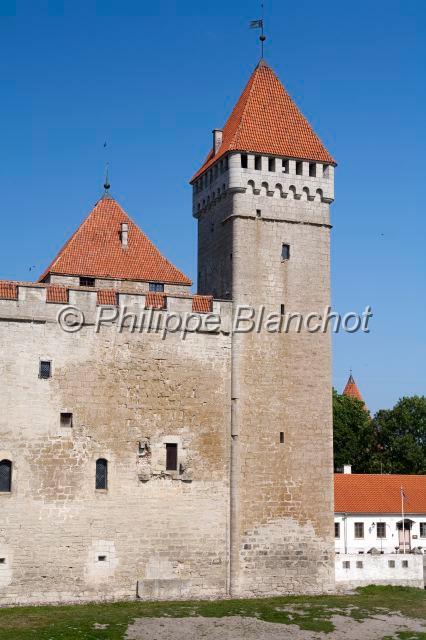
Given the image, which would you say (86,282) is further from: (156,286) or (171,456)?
(171,456)

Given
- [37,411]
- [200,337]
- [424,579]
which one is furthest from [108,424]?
[424,579]

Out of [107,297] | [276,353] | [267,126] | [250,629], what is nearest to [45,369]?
[107,297]

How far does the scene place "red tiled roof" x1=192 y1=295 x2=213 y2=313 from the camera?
97.1 ft

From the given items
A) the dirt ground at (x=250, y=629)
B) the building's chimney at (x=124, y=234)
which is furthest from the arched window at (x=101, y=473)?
the building's chimney at (x=124, y=234)

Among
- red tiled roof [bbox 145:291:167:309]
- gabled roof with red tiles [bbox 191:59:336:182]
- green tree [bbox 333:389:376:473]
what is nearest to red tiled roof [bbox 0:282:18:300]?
red tiled roof [bbox 145:291:167:309]

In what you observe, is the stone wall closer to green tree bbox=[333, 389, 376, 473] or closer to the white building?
the white building

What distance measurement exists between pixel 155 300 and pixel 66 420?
5.01m

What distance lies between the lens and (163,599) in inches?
1080

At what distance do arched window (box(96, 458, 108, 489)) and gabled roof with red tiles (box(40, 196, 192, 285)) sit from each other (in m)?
6.65

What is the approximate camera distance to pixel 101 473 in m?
27.6

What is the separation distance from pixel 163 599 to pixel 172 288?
1064 centimetres

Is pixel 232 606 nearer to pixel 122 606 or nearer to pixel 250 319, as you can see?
pixel 122 606

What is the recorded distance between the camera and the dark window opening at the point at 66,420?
89.6 feet

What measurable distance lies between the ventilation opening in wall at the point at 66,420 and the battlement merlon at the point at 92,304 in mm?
2926
